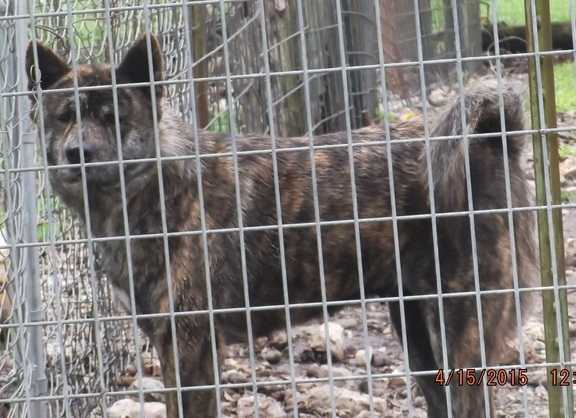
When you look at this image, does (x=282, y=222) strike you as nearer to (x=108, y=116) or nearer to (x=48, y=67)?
(x=108, y=116)

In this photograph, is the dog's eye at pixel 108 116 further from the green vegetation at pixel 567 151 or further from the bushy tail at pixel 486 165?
the green vegetation at pixel 567 151

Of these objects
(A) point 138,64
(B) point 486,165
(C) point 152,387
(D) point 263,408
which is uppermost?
(A) point 138,64

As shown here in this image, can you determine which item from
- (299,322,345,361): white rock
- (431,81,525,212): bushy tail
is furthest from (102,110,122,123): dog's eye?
(299,322,345,361): white rock

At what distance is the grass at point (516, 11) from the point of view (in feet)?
37.4

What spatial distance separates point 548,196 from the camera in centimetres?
321

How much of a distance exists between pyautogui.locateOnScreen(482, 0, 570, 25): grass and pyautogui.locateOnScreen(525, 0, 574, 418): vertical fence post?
8.25 metres

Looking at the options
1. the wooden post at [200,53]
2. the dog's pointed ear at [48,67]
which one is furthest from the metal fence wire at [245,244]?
the wooden post at [200,53]

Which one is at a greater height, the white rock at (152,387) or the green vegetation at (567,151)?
the green vegetation at (567,151)

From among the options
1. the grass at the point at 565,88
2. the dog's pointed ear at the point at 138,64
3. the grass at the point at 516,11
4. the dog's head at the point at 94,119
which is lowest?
the dog's head at the point at 94,119

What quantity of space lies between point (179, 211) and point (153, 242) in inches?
6.7

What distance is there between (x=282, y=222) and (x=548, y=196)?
1.67m

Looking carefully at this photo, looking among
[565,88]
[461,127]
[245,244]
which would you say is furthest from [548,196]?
[565,88]

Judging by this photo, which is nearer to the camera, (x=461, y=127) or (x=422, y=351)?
(x=461, y=127)

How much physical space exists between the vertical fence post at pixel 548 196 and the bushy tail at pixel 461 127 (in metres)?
0.92
